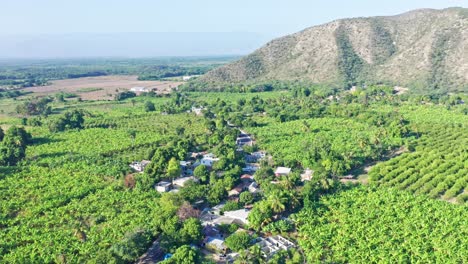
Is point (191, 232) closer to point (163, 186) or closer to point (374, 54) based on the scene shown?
point (163, 186)

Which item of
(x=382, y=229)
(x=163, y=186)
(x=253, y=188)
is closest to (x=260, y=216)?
(x=253, y=188)

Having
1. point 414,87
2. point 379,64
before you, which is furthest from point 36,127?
point 379,64

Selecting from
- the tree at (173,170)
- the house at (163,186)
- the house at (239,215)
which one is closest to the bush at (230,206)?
the house at (239,215)

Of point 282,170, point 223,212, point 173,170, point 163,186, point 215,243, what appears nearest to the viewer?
point 215,243

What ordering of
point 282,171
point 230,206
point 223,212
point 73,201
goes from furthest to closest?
point 282,171 → point 73,201 → point 230,206 → point 223,212

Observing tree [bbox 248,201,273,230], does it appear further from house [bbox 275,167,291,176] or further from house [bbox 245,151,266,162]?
house [bbox 245,151,266,162]

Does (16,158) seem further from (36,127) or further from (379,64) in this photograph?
(379,64)

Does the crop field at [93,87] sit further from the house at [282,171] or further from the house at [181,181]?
the house at [282,171]
